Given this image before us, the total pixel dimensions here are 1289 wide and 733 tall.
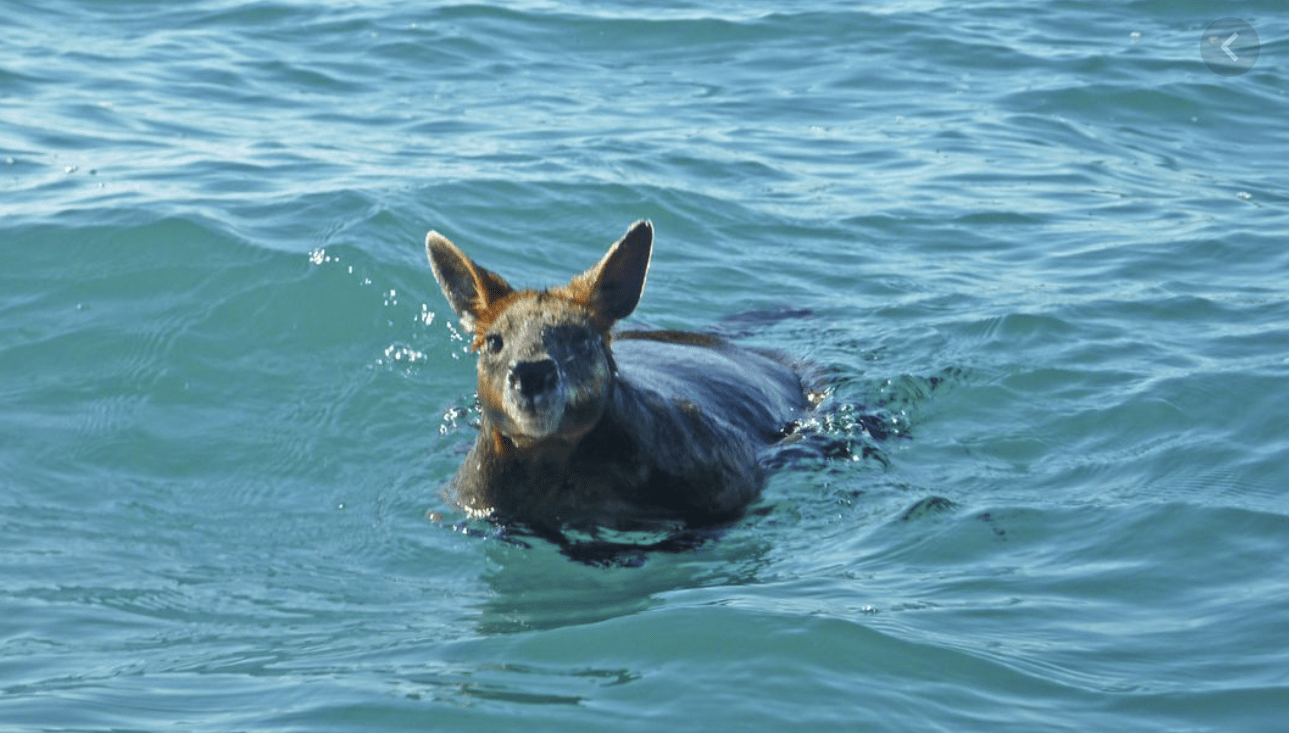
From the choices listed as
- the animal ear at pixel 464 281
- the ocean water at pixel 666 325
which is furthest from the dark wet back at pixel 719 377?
the animal ear at pixel 464 281

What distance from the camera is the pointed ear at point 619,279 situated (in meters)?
7.81

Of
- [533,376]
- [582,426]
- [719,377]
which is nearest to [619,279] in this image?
[582,426]

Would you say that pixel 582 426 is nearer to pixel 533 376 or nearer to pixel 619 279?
pixel 533 376

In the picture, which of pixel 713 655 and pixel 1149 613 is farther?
pixel 1149 613

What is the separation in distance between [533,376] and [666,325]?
4.34 meters

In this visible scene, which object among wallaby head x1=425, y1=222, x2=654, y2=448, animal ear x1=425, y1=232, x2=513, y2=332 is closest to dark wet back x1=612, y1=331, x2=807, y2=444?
wallaby head x1=425, y1=222, x2=654, y2=448

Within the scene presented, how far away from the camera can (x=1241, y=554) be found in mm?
7367

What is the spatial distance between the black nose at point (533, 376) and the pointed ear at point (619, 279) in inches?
31.6

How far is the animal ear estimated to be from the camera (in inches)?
309

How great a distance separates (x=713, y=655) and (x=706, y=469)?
6.27ft

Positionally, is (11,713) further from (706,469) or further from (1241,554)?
(1241,554)

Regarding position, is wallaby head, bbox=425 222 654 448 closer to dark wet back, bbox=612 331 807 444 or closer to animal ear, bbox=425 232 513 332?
animal ear, bbox=425 232 513 332

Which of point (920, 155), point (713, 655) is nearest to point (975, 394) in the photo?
point (713, 655)

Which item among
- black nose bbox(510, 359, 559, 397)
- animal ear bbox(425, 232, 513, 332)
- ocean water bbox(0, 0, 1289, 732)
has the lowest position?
ocean water bbox(0, 0, 1289, 732)
